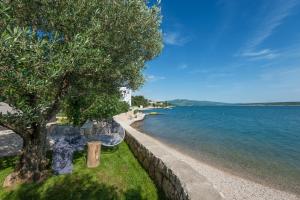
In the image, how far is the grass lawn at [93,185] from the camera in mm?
6418

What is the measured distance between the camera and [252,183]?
11.1 metres

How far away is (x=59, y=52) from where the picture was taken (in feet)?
16.8

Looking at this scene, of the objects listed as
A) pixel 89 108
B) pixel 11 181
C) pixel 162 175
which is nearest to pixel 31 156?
pixel 11 181

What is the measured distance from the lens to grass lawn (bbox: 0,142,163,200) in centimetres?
642

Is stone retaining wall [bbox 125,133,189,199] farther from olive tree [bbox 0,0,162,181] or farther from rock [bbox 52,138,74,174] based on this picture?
olive tree [bbox 0,0,162,181]

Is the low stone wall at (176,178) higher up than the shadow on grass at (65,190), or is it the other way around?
the low stone wall at (176,178)

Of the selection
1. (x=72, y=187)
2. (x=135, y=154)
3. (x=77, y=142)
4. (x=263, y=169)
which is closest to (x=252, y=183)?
(x=263, y=169)

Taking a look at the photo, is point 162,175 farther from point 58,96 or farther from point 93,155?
point 58,96

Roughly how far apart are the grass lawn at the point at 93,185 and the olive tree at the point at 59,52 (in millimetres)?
884

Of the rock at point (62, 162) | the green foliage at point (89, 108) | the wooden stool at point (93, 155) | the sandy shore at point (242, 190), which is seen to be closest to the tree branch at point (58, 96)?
the rock at point (62, 162)

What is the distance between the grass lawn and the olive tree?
884mm

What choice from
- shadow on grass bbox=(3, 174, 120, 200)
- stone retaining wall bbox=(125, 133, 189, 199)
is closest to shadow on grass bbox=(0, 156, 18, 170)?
shadow on grass bbox=(3, 174, 120, 200)

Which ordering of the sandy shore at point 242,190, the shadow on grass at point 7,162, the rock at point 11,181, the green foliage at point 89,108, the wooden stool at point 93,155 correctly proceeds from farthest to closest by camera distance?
the green foliage at point 89,108 < the shadow on grass at point 7,162 < the sandy shore at point 242,190 < the wooden stool at point 93,155 < the rock at point 11,181

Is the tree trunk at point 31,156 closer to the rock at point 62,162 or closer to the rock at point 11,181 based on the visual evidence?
the rock at point 11,181
